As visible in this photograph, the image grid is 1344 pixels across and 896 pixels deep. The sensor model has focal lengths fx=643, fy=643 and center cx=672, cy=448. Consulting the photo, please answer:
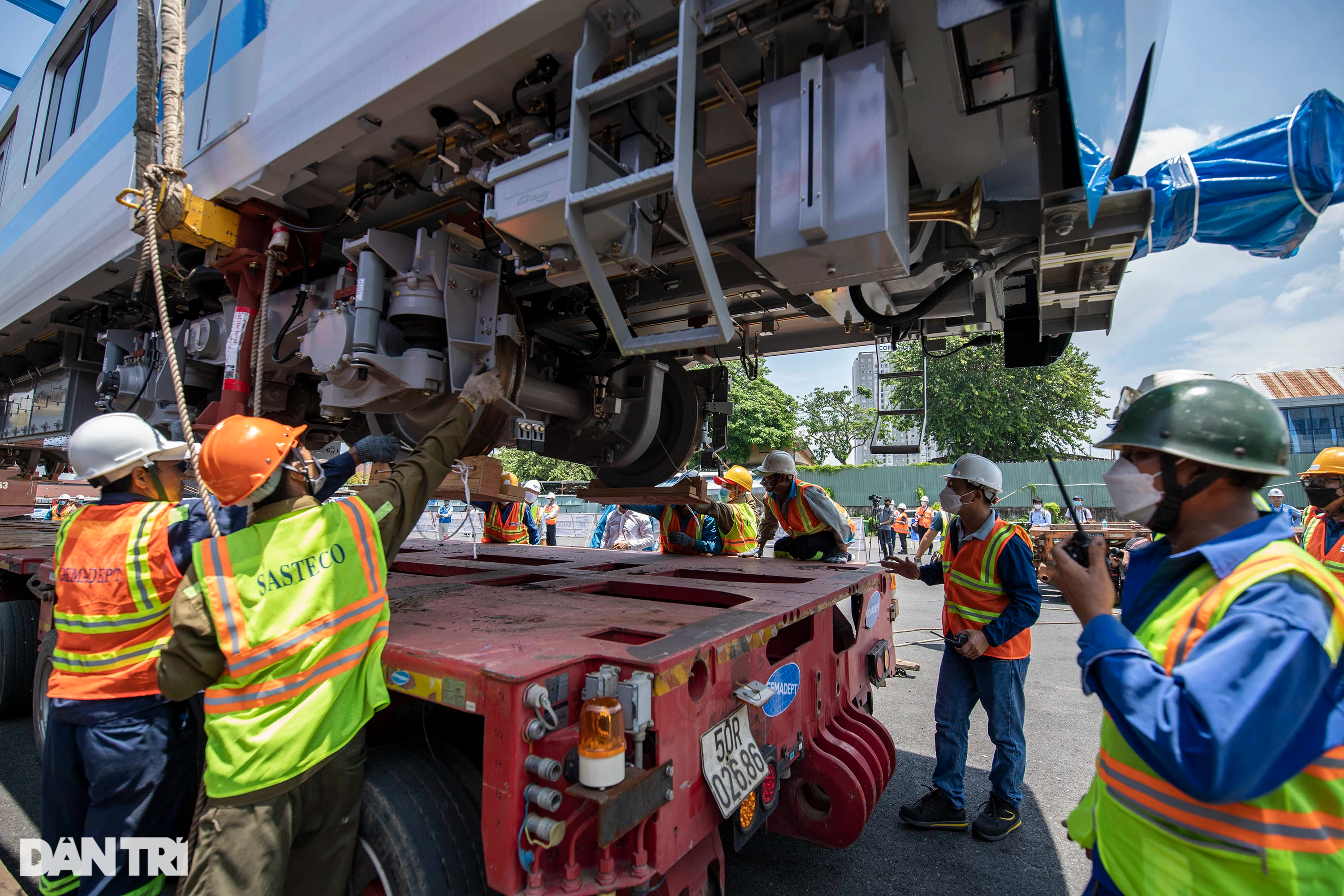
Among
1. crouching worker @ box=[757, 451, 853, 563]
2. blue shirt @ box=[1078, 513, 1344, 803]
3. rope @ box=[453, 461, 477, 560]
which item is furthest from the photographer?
crouching worker @ box=[757, 451, 853, 563]

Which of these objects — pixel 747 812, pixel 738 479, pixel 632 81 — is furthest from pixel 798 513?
pixel 632 81

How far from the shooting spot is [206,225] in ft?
10.2

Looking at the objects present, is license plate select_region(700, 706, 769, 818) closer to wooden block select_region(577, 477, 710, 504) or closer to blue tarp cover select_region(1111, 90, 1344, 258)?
blue tarp cover select_region(1111, 90, 1344, 258)

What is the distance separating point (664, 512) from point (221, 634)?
15.7 ft

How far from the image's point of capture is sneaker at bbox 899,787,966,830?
307 cm

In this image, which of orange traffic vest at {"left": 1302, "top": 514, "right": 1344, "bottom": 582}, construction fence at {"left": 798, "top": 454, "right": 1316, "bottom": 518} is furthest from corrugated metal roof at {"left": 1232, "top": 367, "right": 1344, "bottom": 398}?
orange traffic vest at {"left": 1302, "top": 514, "right": 1344, "bottom": 582}

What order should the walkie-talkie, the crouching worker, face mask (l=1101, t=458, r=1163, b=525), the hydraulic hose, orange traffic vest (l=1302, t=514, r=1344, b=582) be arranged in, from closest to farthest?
face mask (l=1101, t=458, r=1163, b=525)
the walkie-talkie
the hydraulic hose
orange traffic vest (l=1302, t=514, r=1344, b=582)
the crouching worker

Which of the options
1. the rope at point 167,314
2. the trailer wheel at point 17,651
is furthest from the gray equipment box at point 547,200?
the trailer wheel at point 17,651

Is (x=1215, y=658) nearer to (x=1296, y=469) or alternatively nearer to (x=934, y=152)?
(x=934, y=152)

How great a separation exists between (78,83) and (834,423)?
3168 centimetres

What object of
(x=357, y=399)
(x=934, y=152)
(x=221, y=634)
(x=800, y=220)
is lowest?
(x=221, y=634)

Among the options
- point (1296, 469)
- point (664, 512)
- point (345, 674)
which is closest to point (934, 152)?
point (345, 674)

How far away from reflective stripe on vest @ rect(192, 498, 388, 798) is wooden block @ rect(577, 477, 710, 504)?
274 centimetres

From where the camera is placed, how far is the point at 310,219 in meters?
3.58
